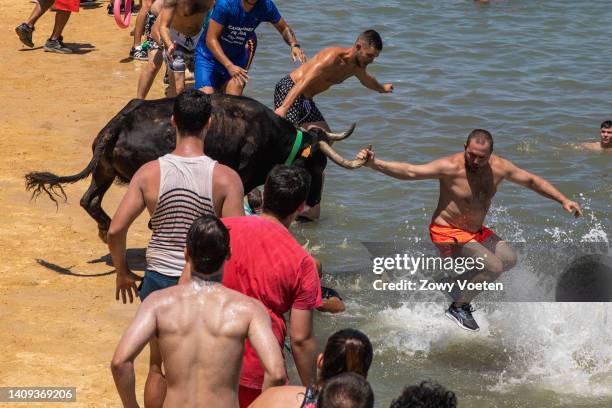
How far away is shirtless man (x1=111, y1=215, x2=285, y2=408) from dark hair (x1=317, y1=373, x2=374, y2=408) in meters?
0.80

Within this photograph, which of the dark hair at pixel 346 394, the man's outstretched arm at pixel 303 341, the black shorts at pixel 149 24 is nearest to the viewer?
the dark hair at pixel 346 394

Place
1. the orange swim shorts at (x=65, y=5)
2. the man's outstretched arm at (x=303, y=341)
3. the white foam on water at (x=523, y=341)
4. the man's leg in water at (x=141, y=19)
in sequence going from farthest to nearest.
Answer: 1. the orange swim shorts at (x=65, y=5)
2. the man's leg in water at (x=141, y=19)
3. the white foam on water at (x=523, y=341)
4. the man's outstretched arm at (x=303, y=341)

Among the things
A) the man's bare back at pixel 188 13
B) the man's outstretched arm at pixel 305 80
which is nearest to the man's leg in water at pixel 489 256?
the man's outstretched arm at pixel 305 80

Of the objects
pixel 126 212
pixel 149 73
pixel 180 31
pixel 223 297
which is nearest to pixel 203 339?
pixel 223 297

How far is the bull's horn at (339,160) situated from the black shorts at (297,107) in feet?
4.93

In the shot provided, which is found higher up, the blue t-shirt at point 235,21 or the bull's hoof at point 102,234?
the blue t-shirt at point 235,21

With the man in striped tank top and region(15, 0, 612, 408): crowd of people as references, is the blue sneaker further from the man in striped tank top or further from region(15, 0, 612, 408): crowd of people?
the man in striped tank top

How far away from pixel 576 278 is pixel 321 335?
2.83 m

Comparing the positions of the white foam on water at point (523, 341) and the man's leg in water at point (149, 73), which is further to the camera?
the man's leg in water at point (149, 73)

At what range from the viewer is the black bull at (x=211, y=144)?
8.64 meters

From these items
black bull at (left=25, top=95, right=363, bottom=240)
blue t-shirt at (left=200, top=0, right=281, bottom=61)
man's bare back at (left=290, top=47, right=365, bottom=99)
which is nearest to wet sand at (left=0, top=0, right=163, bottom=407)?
black bull at (left=25, top=95, right=363, bottom=240)

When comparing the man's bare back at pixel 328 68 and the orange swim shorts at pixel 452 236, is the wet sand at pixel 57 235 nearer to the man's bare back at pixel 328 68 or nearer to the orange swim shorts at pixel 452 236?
the man's bare back at pixel 328 68

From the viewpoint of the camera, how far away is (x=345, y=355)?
448 centimetres

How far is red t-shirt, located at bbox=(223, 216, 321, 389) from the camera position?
5.34 meters
